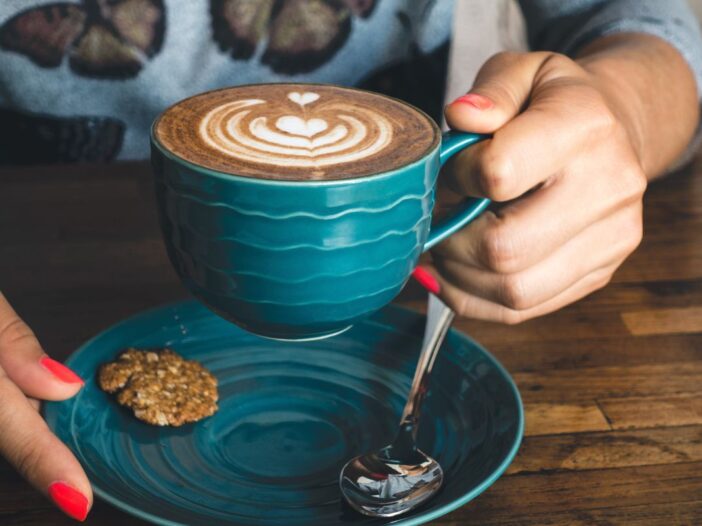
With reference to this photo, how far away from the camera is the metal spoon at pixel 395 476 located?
21.2 inches

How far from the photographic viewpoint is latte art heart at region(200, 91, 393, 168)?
535 mm

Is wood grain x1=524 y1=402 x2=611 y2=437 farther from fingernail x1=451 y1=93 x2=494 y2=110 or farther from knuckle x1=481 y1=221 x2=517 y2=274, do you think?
fingernail x1=451 y1=93 x2=494 y2=110

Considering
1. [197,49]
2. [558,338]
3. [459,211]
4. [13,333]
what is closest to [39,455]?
[13,333]

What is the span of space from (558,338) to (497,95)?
244 millimetres

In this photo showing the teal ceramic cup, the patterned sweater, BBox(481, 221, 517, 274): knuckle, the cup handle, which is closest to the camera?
the teal ceramic cup

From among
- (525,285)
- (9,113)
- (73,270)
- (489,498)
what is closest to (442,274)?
(525,285)

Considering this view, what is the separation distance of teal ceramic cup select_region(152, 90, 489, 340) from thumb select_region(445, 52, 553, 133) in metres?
0.05

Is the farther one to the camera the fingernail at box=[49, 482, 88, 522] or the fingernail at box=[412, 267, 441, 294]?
the fingernail at box=[412, 267, 441, 294]

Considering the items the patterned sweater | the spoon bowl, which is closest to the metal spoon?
the spoon bowl

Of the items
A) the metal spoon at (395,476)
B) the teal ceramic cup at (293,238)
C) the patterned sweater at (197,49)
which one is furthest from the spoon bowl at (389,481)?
the patterned sweater at (197,49)

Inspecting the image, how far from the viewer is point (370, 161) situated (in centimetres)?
53

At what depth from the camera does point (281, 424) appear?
0.64m

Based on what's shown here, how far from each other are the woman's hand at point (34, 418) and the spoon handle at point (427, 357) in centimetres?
24

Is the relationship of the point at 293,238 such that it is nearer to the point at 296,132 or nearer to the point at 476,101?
the point at 296,132
